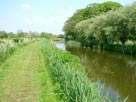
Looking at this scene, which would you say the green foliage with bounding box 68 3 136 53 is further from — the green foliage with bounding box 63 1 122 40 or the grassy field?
the green foliage with bounding box 63 1 122 40

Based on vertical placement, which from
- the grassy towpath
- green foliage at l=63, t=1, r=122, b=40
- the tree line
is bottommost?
the grassy towpath

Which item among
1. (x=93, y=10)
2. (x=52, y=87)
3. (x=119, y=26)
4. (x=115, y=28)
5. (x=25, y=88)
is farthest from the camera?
(x=93, y=10)

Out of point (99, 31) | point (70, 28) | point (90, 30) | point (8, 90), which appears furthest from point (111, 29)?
point (70, 28)

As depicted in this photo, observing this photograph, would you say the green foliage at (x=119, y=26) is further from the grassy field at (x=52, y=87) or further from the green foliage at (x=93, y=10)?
the green foliage at (x=93, y=10)

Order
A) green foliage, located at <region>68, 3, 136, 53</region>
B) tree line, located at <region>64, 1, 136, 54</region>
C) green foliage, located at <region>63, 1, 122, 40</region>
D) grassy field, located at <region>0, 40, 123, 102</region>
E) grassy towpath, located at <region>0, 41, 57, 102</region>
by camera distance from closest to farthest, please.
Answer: grassy field, located at <region>0, 40, 123, 102</region> < grassy towpath, located at <region>0, 41, 57, 102</region> < green foliage, located at <region>68, 3, 136, 53</region> < tree line, located at <region>64, 1, 136, 54</region> < green foliage, located at <region>63, 1, 122, 40</region>

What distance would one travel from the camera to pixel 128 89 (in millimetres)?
14602

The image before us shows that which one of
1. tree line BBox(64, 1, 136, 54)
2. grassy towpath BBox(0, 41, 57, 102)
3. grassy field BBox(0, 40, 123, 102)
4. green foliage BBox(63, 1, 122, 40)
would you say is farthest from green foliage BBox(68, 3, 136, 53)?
green foliage BBox(63, 1, 122, 40)

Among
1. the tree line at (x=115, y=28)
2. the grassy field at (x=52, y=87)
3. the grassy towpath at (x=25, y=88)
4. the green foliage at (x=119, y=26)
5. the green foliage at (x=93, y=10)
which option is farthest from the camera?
the green foliage at (x=93, y=10)

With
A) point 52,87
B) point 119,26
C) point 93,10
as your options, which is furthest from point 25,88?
point 93,10

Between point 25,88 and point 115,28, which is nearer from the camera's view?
point 25,88

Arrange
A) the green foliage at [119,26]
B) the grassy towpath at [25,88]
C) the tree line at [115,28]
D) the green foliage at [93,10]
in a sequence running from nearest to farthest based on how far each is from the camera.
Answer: the grassy towpath at [25,88]
the green foliage at [119,26]
the tree line at [115,28]
the green foliage at [93,10]

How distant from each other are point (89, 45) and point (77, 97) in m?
55.9

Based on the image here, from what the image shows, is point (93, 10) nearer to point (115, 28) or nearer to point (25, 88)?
point (115, 28)

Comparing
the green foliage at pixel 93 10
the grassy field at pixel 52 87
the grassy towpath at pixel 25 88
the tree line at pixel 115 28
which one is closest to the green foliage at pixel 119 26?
the tree line at pixel 115 28
